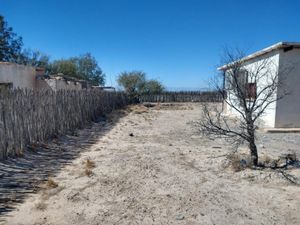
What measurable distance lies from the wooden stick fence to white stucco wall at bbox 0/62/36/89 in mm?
3977

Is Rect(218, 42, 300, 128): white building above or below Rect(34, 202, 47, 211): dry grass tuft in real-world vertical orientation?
above

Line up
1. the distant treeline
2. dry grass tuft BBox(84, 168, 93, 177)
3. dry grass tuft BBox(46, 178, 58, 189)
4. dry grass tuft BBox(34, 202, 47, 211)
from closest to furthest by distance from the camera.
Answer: dry grass tuft BBox(34, 202, 47, 211), dry grass tuft BBox(46, 178, 58, 189), dry grass tuft BBox(84, 168, 93, 177), the distant treeline

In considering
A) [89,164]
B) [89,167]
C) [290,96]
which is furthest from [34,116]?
[290,96]

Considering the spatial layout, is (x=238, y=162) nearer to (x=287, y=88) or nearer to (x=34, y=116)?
(x=34, y=116)

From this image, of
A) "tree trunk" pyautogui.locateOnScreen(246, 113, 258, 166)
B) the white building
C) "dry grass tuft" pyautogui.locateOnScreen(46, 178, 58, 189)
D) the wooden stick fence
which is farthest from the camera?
the white building

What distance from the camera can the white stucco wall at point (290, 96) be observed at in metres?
10.4

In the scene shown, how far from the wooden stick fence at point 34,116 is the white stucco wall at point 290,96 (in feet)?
24.9

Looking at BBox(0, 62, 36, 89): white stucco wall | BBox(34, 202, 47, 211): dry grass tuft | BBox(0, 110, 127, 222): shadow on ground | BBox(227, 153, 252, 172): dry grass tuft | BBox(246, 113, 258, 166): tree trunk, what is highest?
BBox(0, 62, 36, 89): white stucco wall

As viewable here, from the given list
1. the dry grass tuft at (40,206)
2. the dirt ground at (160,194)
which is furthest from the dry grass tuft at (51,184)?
the dry grass tuft at (40,206)

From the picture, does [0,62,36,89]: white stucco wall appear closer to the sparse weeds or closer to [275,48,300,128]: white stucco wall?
the sparse weeds

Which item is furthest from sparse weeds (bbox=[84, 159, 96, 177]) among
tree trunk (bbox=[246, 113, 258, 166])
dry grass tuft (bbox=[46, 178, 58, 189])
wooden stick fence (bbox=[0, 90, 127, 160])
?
tree trunk (bbox=[246, 113, 258, 166])

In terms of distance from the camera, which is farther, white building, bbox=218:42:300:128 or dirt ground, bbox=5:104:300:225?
white building, bbox=218:42:300:128

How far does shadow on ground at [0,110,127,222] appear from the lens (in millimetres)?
4164

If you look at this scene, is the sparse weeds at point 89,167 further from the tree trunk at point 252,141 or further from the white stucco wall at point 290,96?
the white stucco wall at point 290,96
